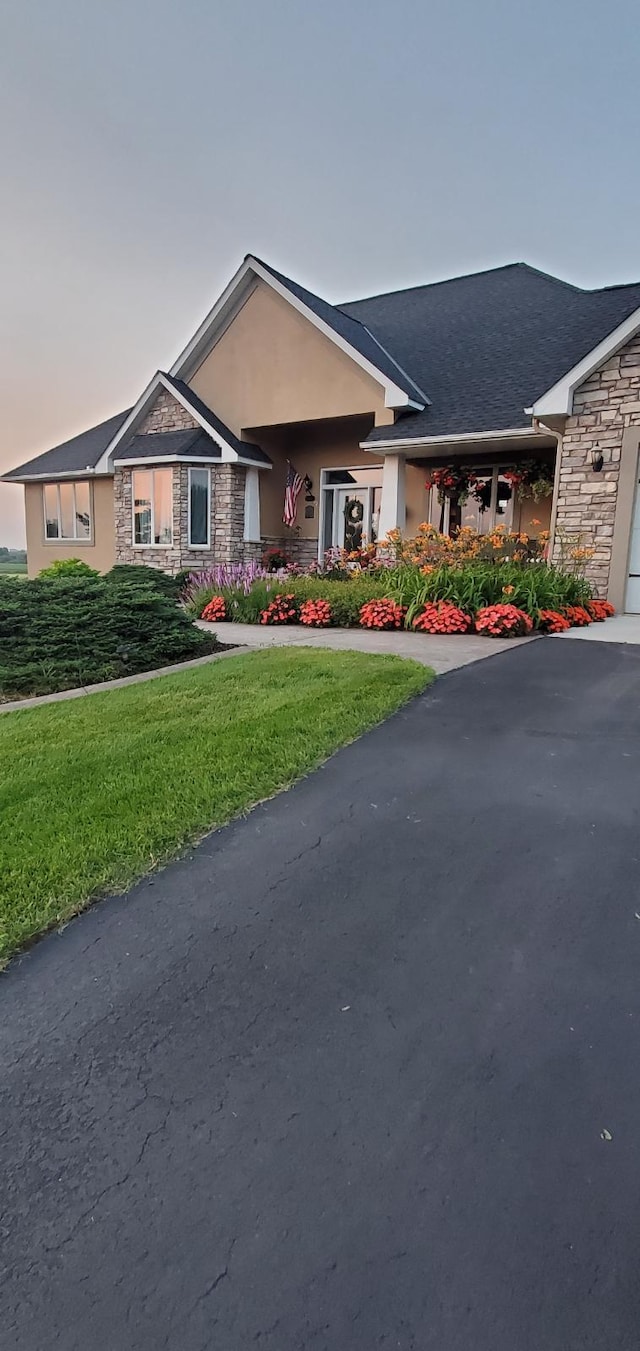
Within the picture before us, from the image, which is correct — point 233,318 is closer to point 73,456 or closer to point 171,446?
point 171,446

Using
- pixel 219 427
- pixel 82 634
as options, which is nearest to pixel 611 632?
pixel 82 634

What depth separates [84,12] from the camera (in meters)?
9.75

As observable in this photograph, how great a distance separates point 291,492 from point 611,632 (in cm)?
923

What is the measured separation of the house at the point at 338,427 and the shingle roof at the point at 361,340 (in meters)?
0.07

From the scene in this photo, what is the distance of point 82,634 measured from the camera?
7125mm

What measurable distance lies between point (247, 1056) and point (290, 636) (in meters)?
7.06

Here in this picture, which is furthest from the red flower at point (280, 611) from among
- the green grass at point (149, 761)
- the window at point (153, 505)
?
the window at point (153, 505)

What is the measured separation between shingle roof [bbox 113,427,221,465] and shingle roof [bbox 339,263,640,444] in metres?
3.96

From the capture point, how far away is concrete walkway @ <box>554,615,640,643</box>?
8.12 m

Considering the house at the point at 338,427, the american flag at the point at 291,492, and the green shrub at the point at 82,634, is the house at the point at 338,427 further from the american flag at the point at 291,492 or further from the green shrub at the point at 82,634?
the green shrub at the point at 82,634

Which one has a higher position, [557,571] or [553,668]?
[557,571]

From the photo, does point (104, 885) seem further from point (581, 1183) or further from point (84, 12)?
point (84, 12)

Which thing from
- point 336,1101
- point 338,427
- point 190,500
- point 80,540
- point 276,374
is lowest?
point 336,1101

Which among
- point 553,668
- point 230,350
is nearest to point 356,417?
point 230,350
